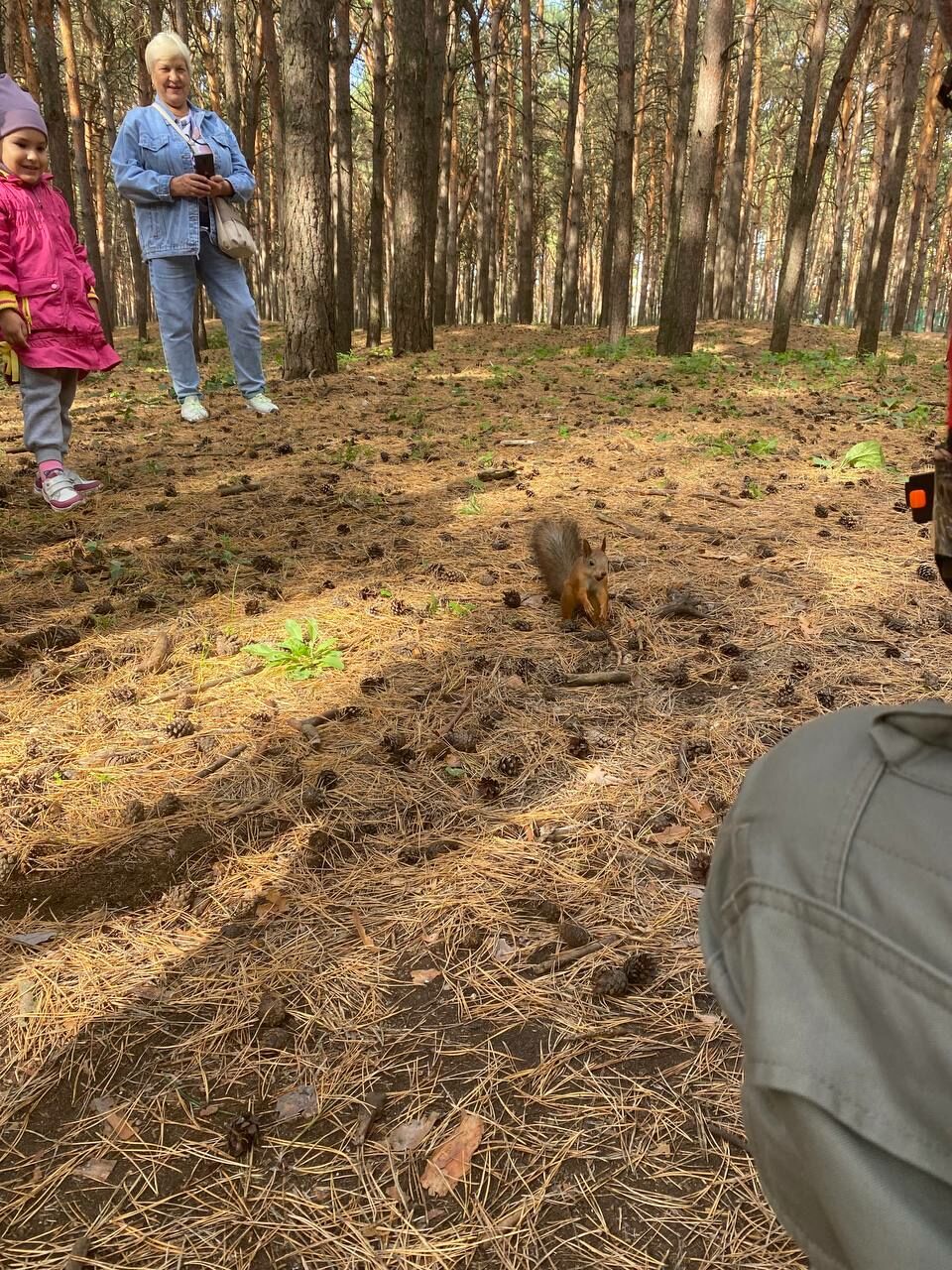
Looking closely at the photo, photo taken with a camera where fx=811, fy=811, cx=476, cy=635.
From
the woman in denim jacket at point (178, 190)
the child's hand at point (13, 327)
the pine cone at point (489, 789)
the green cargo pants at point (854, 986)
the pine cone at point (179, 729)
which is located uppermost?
the woman in denim jacket at point (178, 190)

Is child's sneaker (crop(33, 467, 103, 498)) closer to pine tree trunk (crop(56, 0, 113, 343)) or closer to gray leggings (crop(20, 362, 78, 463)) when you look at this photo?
gray leggings (crop(20, 362, 78, 463))

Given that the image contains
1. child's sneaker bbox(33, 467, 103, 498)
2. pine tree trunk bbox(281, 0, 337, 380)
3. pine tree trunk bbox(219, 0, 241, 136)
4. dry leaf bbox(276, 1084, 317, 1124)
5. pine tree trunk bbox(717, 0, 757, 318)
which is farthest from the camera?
pine tree trunk bbox(717, 0, 757, 318)

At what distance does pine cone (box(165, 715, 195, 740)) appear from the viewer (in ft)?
8.89

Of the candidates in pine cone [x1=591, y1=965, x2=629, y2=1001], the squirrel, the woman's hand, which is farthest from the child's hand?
pine cone [x1=591, y1=965, x2=629, y2=1001]

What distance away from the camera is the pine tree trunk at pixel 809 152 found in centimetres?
991

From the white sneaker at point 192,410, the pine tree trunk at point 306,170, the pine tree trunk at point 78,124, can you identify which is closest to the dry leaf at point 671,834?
the white sneaker at point 192,410

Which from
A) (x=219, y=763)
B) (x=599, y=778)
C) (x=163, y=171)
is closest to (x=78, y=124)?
(x=163, y=171)

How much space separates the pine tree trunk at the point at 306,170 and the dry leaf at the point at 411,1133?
8011 millimetres

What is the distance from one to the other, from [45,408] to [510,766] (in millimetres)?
3659

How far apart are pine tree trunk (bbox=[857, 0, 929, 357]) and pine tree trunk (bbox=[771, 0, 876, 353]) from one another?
68 cm

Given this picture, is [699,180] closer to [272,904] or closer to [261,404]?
[261,404]

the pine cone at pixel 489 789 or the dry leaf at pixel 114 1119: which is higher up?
the pine cone at pixel 489 789

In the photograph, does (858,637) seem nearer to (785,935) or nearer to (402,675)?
(402,675)

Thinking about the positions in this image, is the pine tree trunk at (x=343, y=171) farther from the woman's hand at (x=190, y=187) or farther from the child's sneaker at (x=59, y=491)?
the child's sneaker at (x=59, y=491)
